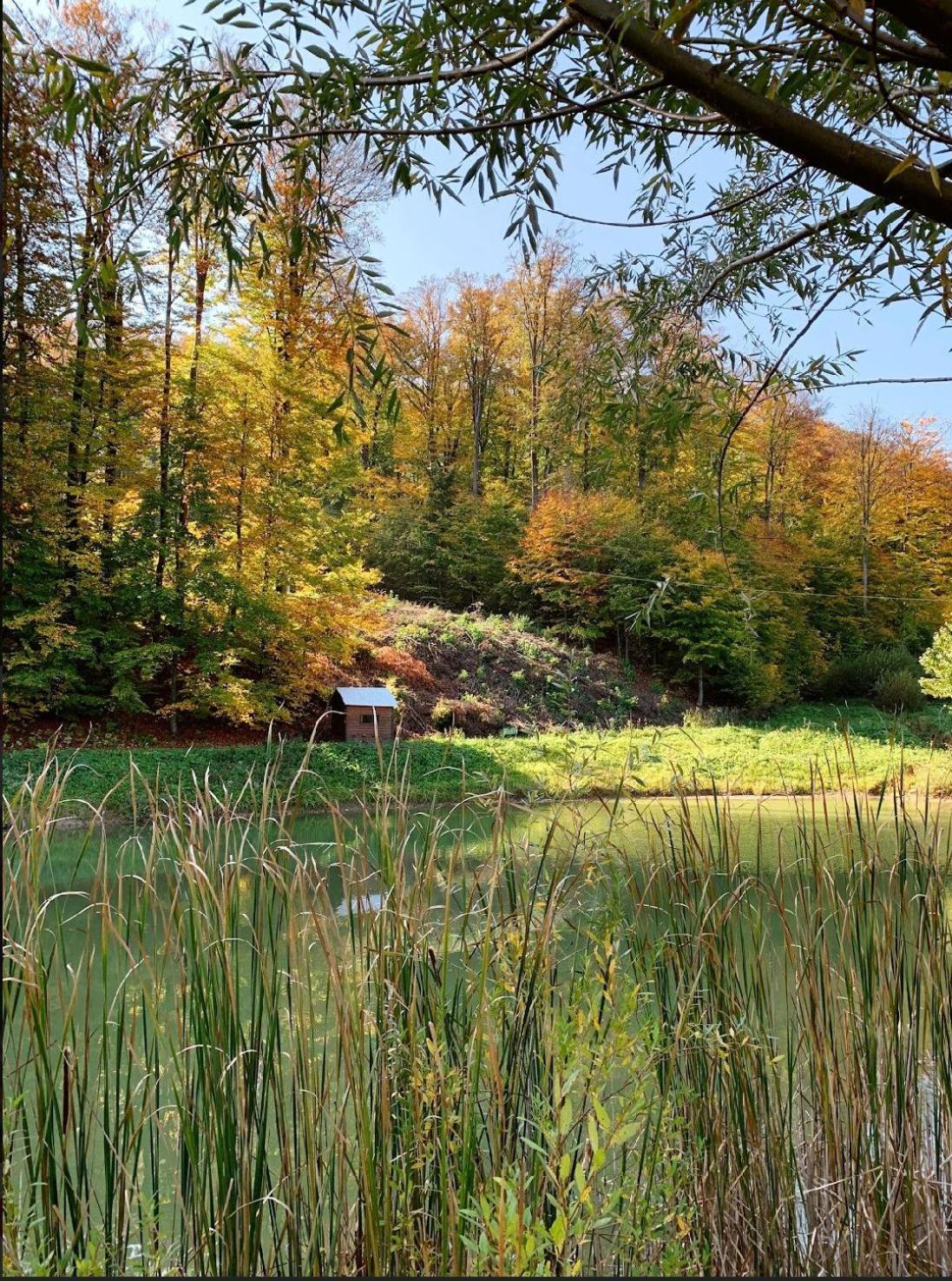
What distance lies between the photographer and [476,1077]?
49.8 inches

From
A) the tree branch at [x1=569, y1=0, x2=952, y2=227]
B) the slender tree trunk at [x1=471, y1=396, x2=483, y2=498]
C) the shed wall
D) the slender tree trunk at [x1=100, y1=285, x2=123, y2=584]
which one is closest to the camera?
the tree branch at [x1=569, y1=0, x2=952, y2=227]

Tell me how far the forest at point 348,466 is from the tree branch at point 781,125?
0.56 m

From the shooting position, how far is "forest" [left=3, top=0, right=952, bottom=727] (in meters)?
2.35

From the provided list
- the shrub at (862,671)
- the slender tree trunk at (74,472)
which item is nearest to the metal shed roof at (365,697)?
the slender tree trunk at (74,472)

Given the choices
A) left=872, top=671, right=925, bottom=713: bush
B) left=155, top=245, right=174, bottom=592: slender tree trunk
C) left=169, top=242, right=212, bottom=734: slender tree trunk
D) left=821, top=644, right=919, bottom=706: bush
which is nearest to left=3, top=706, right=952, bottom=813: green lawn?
left=872, top=671, right=925, bottom=713: bush

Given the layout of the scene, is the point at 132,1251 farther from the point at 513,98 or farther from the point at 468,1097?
the point at 513,98

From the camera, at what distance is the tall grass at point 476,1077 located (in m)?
1.21

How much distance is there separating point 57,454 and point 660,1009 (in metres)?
8.58

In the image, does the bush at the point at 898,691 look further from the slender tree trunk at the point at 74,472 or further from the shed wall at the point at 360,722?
the slender tree trunk at the point at 74,472

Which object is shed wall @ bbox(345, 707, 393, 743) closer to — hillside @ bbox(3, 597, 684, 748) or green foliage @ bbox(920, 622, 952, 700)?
hillside @ bbox(3, 597, 684, 748)

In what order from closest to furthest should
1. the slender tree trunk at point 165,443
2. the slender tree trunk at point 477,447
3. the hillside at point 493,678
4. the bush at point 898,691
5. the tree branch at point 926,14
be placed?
the tree branch at point 926,14 → the slender tree trunk at point 165,443 → the hillside at point 493,678 → the bush at point 898,691 → the slender tree trunk at point 477,447

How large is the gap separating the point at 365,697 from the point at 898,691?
9.41 m

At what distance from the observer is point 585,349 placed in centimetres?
317

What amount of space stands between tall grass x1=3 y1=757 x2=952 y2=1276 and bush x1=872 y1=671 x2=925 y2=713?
13711 millimetres
